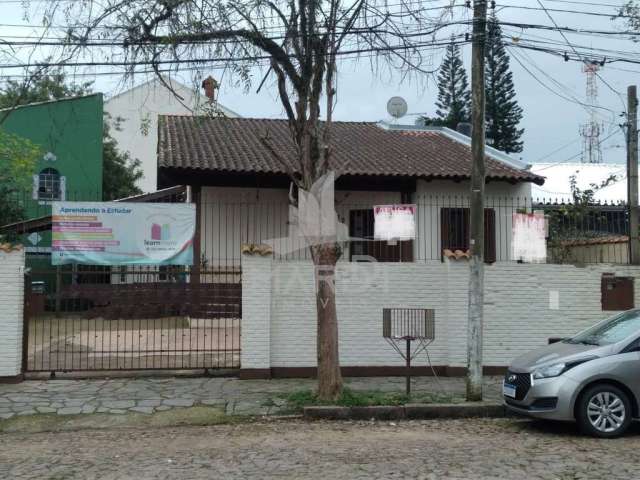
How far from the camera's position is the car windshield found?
25.2 feet

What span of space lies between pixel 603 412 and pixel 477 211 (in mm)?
3205

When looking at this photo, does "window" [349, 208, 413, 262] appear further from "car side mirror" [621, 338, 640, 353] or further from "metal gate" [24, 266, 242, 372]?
"car side mirror" [621, 338, 640, 353]

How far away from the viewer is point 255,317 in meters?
10.4

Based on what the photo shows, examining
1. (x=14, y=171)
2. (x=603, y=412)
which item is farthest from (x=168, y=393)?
(x=14, y=171)

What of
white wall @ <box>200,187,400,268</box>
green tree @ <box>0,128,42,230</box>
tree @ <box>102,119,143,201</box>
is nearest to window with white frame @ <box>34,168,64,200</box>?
green tree @ <box>0,128,42,230</box>

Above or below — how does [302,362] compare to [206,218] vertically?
below

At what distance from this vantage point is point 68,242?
36.0ft

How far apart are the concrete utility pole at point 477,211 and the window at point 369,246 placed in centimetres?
808

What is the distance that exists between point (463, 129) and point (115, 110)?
18.3 meters

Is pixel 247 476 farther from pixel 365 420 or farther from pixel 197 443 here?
pixel 365 420

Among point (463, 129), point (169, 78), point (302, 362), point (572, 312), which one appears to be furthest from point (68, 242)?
point (463, 129)

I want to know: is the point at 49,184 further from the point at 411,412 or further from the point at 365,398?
the point at 411,412

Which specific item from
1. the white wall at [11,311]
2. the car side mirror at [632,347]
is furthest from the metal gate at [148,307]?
the car side mirror at [632,347]

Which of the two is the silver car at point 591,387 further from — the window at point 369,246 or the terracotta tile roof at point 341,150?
the window at point 369,246
